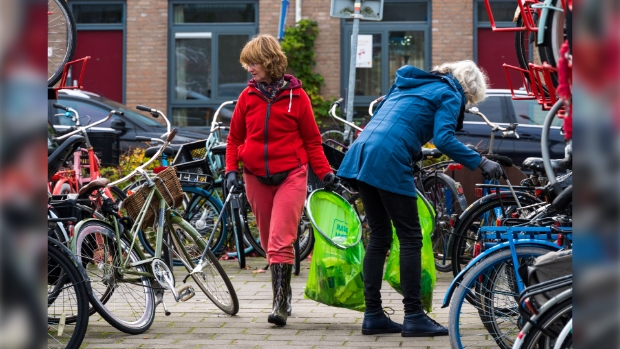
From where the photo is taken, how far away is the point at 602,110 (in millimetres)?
770

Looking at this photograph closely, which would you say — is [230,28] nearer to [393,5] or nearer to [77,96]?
[393,5]

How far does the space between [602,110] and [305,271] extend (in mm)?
7070

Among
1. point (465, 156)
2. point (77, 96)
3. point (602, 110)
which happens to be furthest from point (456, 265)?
point (77, 96)

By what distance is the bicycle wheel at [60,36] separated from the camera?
4.55m

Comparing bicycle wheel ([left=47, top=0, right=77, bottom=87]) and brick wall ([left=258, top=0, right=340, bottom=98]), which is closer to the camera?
bicycle wheel ([left=47, top=0, right=77, bottom=87])

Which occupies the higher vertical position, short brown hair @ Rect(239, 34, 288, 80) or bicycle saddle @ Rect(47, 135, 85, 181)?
short brown hair @ Rect(239, 34, 288, 80)

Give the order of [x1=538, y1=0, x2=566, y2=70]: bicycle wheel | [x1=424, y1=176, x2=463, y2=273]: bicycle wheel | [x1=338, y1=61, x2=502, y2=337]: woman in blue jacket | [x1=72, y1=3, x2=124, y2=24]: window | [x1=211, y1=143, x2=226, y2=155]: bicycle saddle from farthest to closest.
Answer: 1. [x1=72, y1=3, x2=124, y2=24]: window
2. [x1=211, y1=143, x2=226, y2=155]: bicycle saddle
3. [x1=424, y1=176, x2=463, y2=273]: bicycle wheel
4. [x1=338, y1=61, x2=502, y2=337]: woman in blue jacket
5. [x1=538, y1=0, x2=566, y2=70]: bicycle wheel

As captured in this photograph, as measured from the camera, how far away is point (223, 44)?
685 inches

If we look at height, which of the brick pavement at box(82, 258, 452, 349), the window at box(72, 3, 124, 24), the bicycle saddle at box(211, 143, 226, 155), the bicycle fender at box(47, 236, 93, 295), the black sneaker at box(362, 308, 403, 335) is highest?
the window at box(72, 3, 124, 24)

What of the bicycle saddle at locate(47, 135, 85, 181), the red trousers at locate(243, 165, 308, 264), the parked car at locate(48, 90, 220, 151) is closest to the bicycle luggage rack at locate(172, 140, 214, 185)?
the red trousers at locate(243, 165, 308, 264)

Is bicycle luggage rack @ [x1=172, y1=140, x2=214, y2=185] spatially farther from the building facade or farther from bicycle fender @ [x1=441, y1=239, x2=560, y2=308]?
the building facade

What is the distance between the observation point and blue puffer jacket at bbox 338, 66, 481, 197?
4867 mm

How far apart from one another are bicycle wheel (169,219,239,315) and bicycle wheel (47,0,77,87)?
1424 mm

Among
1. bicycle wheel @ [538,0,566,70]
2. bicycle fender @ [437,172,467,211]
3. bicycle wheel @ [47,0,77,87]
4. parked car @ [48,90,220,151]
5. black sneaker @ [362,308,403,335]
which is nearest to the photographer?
bicycle wheel @ [538,0,566,70]
